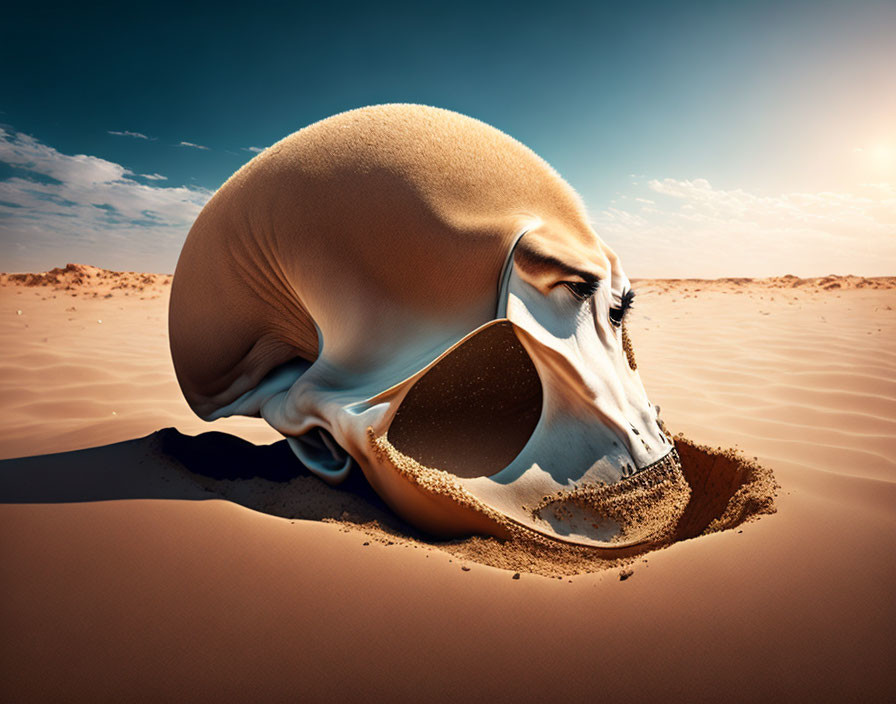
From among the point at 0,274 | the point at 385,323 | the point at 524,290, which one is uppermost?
the point at 524,290

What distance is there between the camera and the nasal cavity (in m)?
1.98

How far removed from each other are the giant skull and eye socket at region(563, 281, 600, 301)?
0.01 metres

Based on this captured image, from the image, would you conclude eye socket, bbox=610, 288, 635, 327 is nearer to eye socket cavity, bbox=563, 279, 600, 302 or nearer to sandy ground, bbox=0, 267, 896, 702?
eye socket cavity, bbox=563, 279, 600, 302

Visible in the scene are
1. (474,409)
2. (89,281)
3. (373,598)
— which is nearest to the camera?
(373,598)

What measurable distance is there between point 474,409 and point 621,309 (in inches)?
27.0

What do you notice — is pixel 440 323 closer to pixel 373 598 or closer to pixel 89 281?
pixel 373 598

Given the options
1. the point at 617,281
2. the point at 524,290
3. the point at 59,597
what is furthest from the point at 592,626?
the point at 617,281

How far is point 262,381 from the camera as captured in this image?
2465mm

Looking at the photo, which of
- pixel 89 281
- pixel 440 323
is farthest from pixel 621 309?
pixel 89 281

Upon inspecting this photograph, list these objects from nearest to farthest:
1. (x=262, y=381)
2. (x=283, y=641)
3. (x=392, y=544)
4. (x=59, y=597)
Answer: (x=283, y=641) < (x=59, y=597) < (x=392, y=544) < (x=262, y=381)

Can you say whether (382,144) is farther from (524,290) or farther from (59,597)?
(59,597)

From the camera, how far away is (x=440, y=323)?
6.06 feet

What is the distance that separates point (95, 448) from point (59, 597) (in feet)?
3.93

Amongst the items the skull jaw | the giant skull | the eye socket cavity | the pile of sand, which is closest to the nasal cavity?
the giant skull
